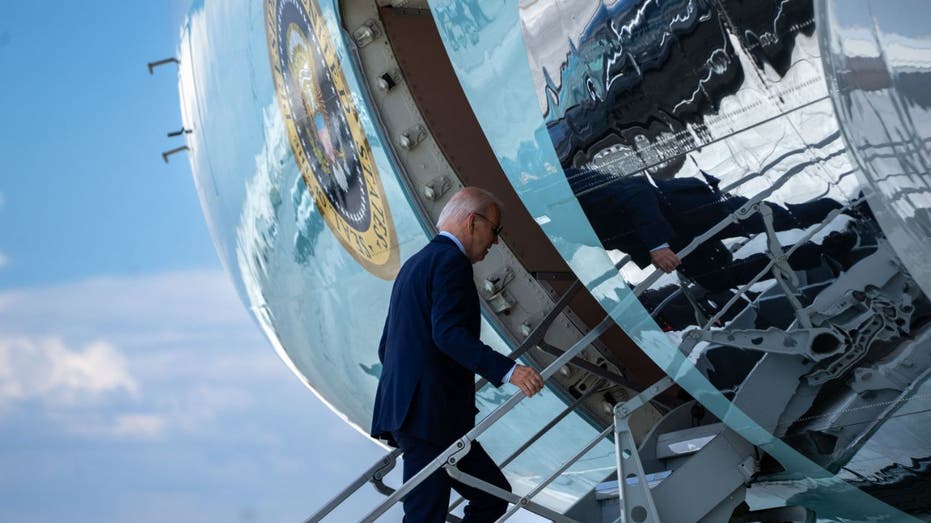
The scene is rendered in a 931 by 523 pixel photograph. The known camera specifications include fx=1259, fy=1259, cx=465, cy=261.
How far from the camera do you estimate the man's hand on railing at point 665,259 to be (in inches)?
148

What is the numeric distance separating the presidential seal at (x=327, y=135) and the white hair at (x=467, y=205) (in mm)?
891

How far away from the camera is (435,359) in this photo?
4.14 metres

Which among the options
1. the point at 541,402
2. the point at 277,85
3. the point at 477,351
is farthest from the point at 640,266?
the point at 277,85

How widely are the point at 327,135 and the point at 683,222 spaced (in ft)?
6.61

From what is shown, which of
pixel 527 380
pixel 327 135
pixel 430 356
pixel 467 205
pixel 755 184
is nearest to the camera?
pixel 755 184

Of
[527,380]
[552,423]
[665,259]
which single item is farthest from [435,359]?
[552,423]

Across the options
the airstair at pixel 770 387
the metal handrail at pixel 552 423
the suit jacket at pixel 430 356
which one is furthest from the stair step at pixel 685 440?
the suit jacket at pixel 430 356

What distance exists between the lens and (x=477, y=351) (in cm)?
391

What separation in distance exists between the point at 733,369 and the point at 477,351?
78 cm

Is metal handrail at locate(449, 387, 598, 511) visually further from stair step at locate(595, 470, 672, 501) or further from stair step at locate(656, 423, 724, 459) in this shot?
stair step at locate(656, 423, 724, 459)

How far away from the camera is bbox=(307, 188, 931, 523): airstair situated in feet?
11.0

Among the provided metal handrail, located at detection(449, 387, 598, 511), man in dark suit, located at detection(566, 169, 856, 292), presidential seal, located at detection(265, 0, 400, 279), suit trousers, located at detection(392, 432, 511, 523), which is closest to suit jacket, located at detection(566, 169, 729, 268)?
man in dark suit, located at detection(566, 169, 856, 292)

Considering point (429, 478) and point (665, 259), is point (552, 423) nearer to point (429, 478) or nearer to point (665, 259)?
point (429, 478)

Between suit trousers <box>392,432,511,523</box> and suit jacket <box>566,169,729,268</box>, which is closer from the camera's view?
suit jacket <box>566,169,729,268</box>
